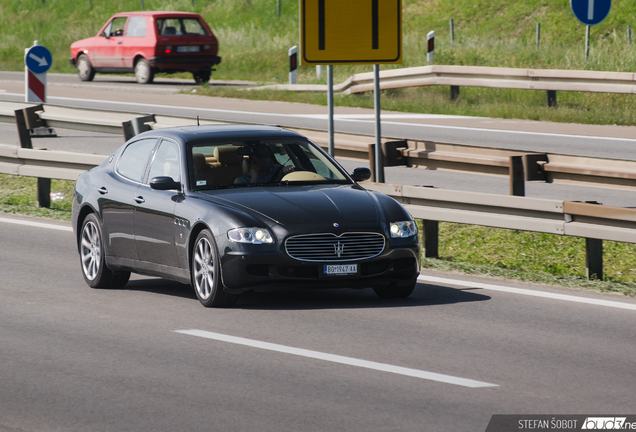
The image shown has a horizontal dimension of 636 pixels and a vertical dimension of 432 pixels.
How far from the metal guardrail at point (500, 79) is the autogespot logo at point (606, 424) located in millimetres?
17653

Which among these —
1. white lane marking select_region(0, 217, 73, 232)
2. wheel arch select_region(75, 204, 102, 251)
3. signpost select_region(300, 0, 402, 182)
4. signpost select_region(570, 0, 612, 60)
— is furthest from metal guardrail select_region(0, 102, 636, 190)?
signpost select_region(570, 0, 612, 60)

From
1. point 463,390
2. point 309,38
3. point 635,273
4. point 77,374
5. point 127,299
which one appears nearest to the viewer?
point 463,390

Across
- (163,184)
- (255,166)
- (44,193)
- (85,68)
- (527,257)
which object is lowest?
(527,257)

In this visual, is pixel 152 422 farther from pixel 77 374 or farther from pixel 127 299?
pixel 127 299

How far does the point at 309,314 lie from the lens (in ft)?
28.5

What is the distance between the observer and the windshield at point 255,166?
31.4 feet

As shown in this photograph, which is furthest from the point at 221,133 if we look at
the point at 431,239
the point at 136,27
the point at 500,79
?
the point at 136,27

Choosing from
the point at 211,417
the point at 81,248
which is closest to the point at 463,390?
the point at 211,417

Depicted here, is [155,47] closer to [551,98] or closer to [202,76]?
[202,76]

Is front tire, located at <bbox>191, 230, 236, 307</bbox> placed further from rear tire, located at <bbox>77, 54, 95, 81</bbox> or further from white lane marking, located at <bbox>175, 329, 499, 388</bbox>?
rear tire, located at <bbox>77, 54, 95, 81</bbox>

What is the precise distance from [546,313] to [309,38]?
447 centimetres

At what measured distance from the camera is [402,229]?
9031 mm

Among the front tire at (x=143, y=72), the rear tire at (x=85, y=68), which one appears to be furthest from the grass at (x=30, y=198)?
the rear tire at (x=85, y=68)

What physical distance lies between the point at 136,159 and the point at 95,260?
3.10 feet
